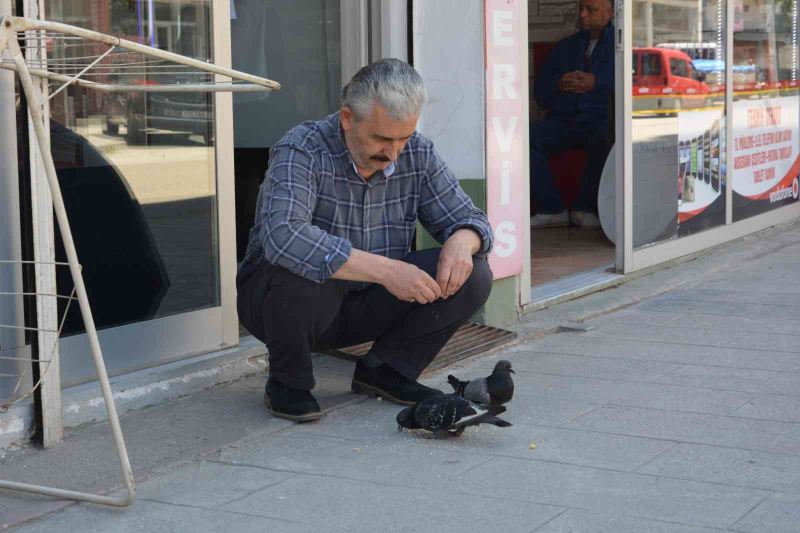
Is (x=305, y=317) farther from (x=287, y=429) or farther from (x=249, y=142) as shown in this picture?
(x=249, y=142)

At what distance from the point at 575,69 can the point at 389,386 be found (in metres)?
4.88

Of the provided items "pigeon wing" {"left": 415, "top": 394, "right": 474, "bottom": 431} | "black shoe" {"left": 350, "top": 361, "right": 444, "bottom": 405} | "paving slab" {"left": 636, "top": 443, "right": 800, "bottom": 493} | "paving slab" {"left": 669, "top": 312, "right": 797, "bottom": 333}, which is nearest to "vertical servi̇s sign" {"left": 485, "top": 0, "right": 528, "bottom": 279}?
"paving slab" {"left": 669, "top": 312, "right": 797, "bottom": 333}

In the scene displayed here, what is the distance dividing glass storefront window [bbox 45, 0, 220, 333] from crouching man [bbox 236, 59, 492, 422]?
0.48m

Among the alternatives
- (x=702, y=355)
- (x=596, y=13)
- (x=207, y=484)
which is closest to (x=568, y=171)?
(x=596, y=13)

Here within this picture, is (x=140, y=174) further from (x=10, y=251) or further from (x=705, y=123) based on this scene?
(x=705, y=123)

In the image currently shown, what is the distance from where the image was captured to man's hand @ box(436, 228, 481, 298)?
3.98 meters

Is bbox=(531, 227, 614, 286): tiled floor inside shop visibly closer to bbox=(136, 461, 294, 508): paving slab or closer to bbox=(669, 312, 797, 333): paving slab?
bbox=(669, 312, 797, 333): paving slab

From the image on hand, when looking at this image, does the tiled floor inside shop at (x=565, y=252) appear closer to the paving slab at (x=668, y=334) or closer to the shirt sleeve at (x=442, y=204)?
the paving slab at (x=668, y=334)

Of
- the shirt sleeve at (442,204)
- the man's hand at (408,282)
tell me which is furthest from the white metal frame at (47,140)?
the shirt sleeve at (442,204)

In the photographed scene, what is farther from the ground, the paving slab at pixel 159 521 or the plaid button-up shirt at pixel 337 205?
the plaid button-up shirt at pixel 337 205

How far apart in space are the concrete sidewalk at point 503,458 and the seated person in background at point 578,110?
3556 mm

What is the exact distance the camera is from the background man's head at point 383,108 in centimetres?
382

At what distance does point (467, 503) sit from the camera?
3.27 meters

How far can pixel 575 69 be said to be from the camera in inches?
340
